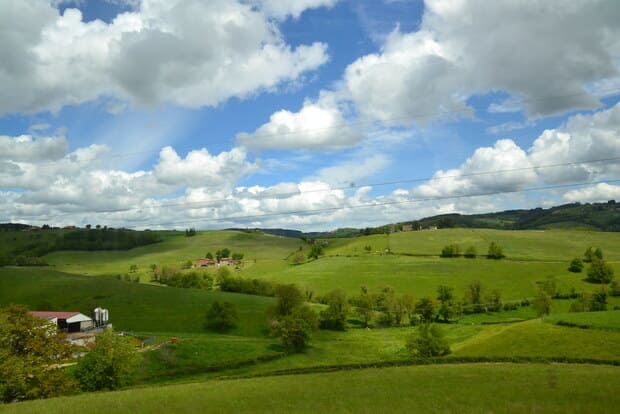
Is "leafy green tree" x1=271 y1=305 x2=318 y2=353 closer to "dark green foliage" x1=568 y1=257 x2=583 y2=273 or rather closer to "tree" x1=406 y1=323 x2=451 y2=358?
"tree" x1=406 y1=323 x2=451 y2=358

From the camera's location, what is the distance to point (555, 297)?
419 ft

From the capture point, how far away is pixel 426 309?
12406cm

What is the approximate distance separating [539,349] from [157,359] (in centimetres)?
5582

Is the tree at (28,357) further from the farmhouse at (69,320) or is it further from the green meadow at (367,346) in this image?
the farmhouse at (69,320)

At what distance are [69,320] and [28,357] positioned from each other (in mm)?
56053

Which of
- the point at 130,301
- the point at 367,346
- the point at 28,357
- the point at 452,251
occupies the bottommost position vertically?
the point at 367,346

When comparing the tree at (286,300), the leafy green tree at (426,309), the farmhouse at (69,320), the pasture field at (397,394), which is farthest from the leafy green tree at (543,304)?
the farmhouse at (69,320)

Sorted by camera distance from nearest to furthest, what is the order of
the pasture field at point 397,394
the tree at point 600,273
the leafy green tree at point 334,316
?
the pasture field at point 397,394 < the leafy green tree at point 334,316 < the tree at point 600,273

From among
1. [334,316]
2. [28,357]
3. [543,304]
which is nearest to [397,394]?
[28,357]

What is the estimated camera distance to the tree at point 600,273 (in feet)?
446

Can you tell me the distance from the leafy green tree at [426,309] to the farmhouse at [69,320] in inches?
3354

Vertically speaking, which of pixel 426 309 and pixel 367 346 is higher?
pixel 426 309

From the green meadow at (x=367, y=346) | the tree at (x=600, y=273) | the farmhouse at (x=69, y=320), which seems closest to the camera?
the green meadow at (x=367, y=346)

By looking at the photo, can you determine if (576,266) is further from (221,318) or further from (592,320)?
(221,318)
